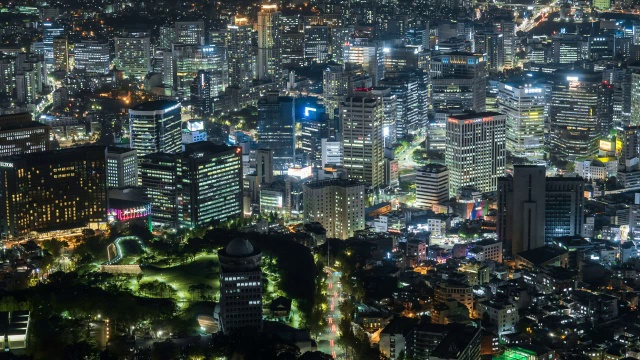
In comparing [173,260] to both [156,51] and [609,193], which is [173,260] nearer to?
[609,193]

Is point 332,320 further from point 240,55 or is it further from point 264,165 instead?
point 240,55

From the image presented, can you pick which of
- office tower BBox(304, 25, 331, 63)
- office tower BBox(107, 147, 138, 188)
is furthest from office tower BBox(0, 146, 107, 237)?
office tower BBox(304, 25, 331, 63)

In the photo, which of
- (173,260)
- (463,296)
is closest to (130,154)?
(173,260)

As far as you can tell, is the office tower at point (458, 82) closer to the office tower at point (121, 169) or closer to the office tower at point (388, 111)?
the office tower at point (388, 111)

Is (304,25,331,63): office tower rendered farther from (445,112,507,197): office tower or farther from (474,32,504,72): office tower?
(445,112,507,197): office tower

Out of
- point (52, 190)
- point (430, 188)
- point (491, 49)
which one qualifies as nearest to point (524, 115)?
point (430, 188)

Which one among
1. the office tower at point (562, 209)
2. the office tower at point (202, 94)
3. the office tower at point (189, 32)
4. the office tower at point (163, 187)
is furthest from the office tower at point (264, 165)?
the office tower at point (189, 32)
